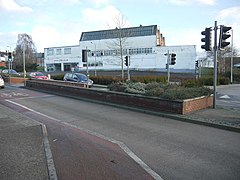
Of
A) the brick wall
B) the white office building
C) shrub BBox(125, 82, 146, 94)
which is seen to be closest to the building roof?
the white office building

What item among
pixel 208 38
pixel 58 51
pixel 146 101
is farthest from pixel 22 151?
pixel 58 51

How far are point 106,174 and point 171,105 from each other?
6.47m

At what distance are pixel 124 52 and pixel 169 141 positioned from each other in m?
70.2

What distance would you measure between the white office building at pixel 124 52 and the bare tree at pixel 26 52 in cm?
769

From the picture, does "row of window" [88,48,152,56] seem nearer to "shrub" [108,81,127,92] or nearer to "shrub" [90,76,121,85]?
"shrub" [90,76,121,85]

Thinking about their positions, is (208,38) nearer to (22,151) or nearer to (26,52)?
(22,151)

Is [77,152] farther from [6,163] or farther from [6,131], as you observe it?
[6,131]

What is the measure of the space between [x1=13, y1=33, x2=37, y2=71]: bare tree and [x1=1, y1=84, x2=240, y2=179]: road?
7070 cm

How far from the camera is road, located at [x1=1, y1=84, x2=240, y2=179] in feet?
15.7

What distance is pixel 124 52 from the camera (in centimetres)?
7556

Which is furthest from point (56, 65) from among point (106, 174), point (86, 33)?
point (106, 174)

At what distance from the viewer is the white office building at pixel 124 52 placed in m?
67.9

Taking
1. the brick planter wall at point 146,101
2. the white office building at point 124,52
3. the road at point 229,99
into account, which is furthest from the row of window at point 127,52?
the brick planter wall at point 146,101

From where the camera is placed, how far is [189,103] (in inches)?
406
